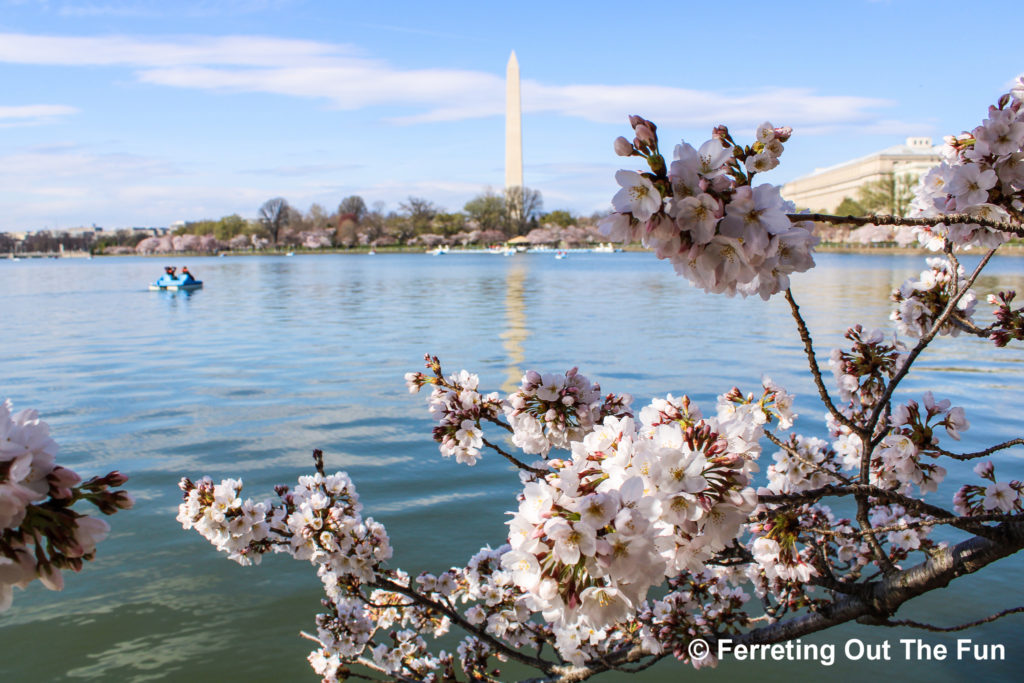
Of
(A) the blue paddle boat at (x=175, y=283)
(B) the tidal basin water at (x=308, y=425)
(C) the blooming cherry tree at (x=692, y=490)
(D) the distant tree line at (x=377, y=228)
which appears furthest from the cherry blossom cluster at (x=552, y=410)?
(D) the distant tree line at (x=377, y=228)

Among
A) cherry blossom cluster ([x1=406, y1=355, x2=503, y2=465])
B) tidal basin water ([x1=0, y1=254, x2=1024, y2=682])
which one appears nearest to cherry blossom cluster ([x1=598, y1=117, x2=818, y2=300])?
cherry blossom cluster ([x1=406, y1=355, x2=503, y2=465])

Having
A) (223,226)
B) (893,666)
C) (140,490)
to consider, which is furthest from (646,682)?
(223,226)

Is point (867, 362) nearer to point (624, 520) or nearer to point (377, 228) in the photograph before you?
point (624, 520)

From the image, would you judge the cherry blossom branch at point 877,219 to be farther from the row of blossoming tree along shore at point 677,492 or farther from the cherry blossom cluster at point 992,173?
the cherry blossom cluster at point 992,173

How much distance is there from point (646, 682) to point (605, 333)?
1354 cm

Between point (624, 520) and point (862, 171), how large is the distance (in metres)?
118

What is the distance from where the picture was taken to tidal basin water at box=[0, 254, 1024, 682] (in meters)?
4.28

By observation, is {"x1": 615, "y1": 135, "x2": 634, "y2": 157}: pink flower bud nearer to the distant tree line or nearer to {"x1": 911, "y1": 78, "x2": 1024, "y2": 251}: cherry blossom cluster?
{"x1": 911, "y1": 78, "x2": 1024, "y2": 251}: cherry blossom cluster

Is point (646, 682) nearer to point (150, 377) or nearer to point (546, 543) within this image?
point (546, 543)

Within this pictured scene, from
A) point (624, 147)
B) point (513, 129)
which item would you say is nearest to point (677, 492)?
point (624, 147)

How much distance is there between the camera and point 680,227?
1.33 m

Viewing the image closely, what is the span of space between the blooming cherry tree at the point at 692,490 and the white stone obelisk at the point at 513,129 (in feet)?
270
